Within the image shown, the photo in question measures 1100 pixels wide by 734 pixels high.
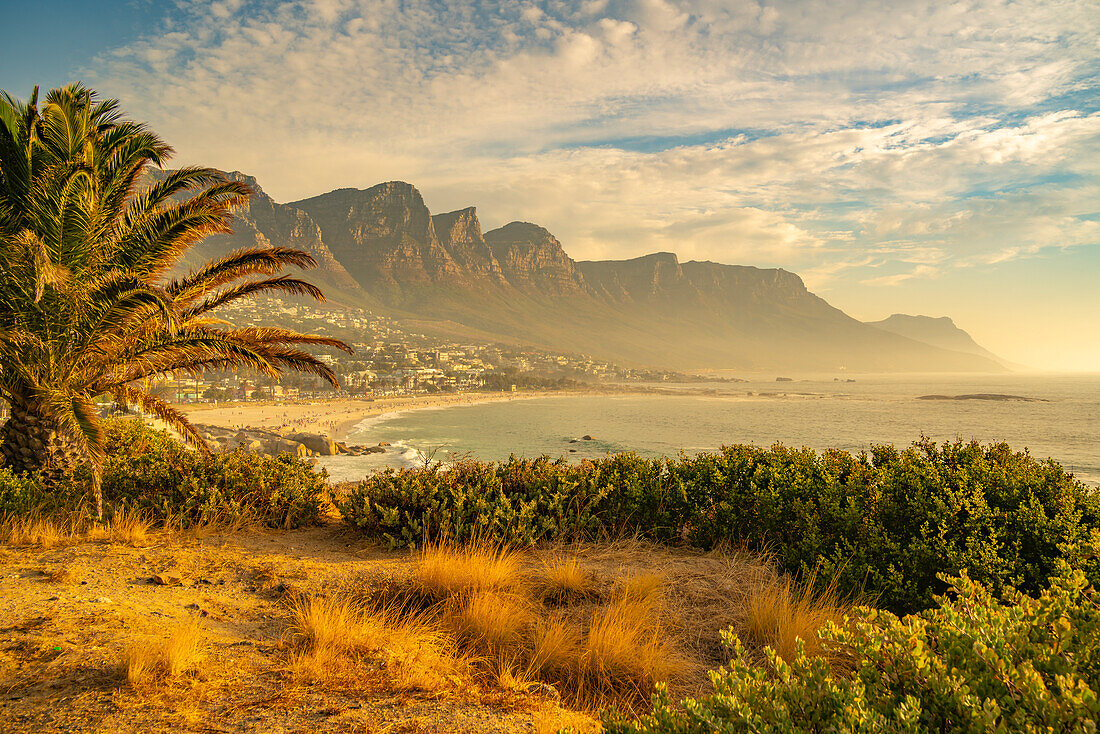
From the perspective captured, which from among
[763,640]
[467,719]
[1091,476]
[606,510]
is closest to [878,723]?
[467,719]

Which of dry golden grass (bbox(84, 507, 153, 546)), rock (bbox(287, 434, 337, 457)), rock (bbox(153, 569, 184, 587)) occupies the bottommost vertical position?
rock (bbox(287, 434, 337, 457))

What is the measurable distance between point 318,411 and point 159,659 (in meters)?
80.5

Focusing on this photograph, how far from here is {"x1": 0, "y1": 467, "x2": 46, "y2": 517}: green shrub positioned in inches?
265

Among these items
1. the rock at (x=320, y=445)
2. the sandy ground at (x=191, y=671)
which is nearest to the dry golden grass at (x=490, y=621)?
the sandy ground at (x=191, y=671)

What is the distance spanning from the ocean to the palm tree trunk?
20324 millimetres

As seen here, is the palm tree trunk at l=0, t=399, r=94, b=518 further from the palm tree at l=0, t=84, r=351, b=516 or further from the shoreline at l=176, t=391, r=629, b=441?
the shoreline at l=176, t=391, r=629, b=441

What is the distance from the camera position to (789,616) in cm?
411

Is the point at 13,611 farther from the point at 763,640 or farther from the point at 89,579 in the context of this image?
the point at 763,640

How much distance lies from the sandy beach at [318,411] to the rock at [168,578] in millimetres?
48258

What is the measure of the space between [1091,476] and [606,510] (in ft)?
133

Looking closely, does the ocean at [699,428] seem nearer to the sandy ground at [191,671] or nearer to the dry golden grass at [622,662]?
the sandy ground at [191,671]

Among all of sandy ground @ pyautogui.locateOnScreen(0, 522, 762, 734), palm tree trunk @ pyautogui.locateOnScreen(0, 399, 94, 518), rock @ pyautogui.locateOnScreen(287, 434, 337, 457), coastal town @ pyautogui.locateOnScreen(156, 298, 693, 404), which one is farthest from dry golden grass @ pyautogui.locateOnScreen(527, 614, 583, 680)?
coastal town @ pyautogui.locateOnScreen(156, 298, 693, 404)

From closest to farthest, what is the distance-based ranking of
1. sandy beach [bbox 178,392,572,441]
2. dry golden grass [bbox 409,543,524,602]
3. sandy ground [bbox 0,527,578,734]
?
1. sandy ground [bbox 0,527,578,734]
2. dry golden grass [bbox 409,543,524,602]
3. sandy beach [bbox 178,392,572,441]

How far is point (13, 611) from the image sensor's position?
4086 millimetres
